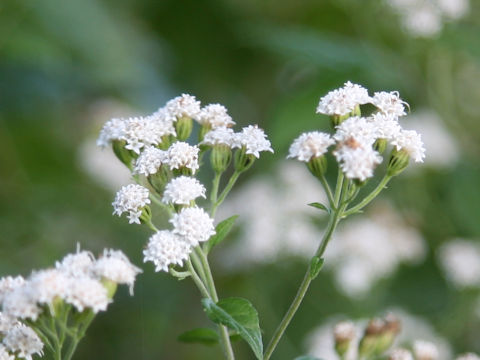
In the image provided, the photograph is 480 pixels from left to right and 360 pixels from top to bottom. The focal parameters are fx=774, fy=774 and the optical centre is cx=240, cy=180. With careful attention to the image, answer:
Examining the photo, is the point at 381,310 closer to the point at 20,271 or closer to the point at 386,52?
the point at 386,52

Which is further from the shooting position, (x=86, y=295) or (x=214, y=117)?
(x=214, y=117)

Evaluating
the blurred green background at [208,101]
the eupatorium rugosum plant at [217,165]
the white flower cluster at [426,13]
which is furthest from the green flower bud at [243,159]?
the white flower cluster at [426,13]

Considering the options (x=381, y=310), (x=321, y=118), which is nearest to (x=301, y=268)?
(x=381, y=310)

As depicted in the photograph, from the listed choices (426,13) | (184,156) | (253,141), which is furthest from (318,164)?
(426,13)

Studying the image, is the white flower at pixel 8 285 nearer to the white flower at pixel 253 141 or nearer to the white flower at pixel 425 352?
the white flower at pixel 253 141

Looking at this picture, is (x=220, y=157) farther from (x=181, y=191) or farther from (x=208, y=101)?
(x=208, y=101)
